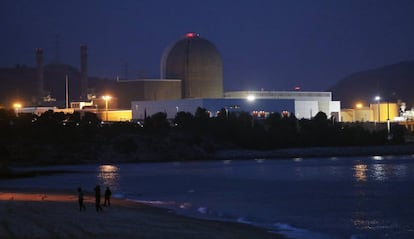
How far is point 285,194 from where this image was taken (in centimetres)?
4166

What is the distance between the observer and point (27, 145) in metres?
83.4

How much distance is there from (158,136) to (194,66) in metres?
17.7

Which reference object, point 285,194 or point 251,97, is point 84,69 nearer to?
point 251,97

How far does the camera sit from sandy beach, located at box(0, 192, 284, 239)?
23.4 meters

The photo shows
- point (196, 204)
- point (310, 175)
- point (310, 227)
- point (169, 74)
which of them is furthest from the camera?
point (169, 74)

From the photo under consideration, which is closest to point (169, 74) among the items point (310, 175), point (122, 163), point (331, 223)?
point (122, 163)

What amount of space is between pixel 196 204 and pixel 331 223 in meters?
9.00

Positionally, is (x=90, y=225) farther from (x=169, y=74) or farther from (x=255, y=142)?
(x=169, y=74)

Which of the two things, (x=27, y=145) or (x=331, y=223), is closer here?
(x=331, y=223)

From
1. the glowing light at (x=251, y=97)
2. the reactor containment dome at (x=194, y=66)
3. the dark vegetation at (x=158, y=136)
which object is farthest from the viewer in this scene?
the reactor containment dome at (x=194, y=66)

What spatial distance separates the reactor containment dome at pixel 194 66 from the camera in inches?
4104

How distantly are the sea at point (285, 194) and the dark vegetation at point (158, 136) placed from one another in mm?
20858

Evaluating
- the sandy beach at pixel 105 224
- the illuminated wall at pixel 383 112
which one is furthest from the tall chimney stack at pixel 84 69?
the sandy beach at pixel 105 224

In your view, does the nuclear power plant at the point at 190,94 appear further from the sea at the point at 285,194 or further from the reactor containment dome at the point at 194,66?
the sea at the point at 285,194
